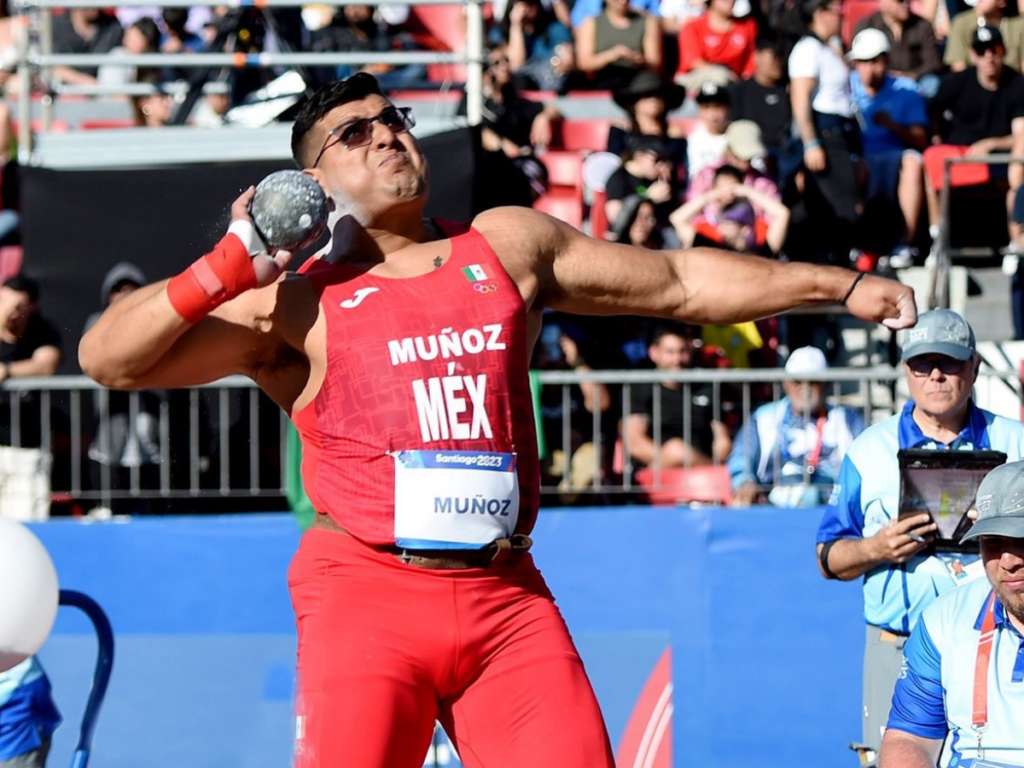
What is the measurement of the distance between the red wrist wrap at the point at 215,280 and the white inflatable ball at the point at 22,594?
6.07 feet

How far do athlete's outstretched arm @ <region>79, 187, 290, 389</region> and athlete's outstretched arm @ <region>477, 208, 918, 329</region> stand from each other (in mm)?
679

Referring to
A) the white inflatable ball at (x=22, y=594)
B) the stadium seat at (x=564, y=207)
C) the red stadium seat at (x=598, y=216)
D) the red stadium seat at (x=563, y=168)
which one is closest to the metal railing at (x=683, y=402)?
the red stadium seat at (x=598, y=216)

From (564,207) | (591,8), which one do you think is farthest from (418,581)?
(591,8)

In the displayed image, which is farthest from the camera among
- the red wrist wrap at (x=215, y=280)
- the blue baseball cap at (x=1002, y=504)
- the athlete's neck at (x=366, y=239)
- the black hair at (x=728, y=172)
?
the black hair at (x=728, y=172)

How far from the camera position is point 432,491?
3.88m

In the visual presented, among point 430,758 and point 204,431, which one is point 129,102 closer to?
point 204,431

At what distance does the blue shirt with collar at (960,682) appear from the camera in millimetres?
4047

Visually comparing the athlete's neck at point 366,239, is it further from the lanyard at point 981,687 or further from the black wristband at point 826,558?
the black wristband at point 826,558

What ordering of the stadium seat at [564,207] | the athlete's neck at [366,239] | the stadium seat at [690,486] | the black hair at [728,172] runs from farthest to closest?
the stadium seat at [564,207] < the black hair at [728,172] < the stadium seat at [690,486] < the athlete's neck at [366,239]

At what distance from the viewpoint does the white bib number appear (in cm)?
388

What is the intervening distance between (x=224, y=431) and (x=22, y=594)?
3.58 meters

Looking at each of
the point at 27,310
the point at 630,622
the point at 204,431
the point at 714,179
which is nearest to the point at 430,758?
the point at 630,622

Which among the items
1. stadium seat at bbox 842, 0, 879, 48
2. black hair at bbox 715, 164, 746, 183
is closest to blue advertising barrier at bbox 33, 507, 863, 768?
black hair at bbox 715, 164, 746, 183

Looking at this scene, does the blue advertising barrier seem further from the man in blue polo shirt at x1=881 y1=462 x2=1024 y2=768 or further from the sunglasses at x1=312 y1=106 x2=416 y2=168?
the sunglasses at x1=312 y1=106 x2=416 y2=168
